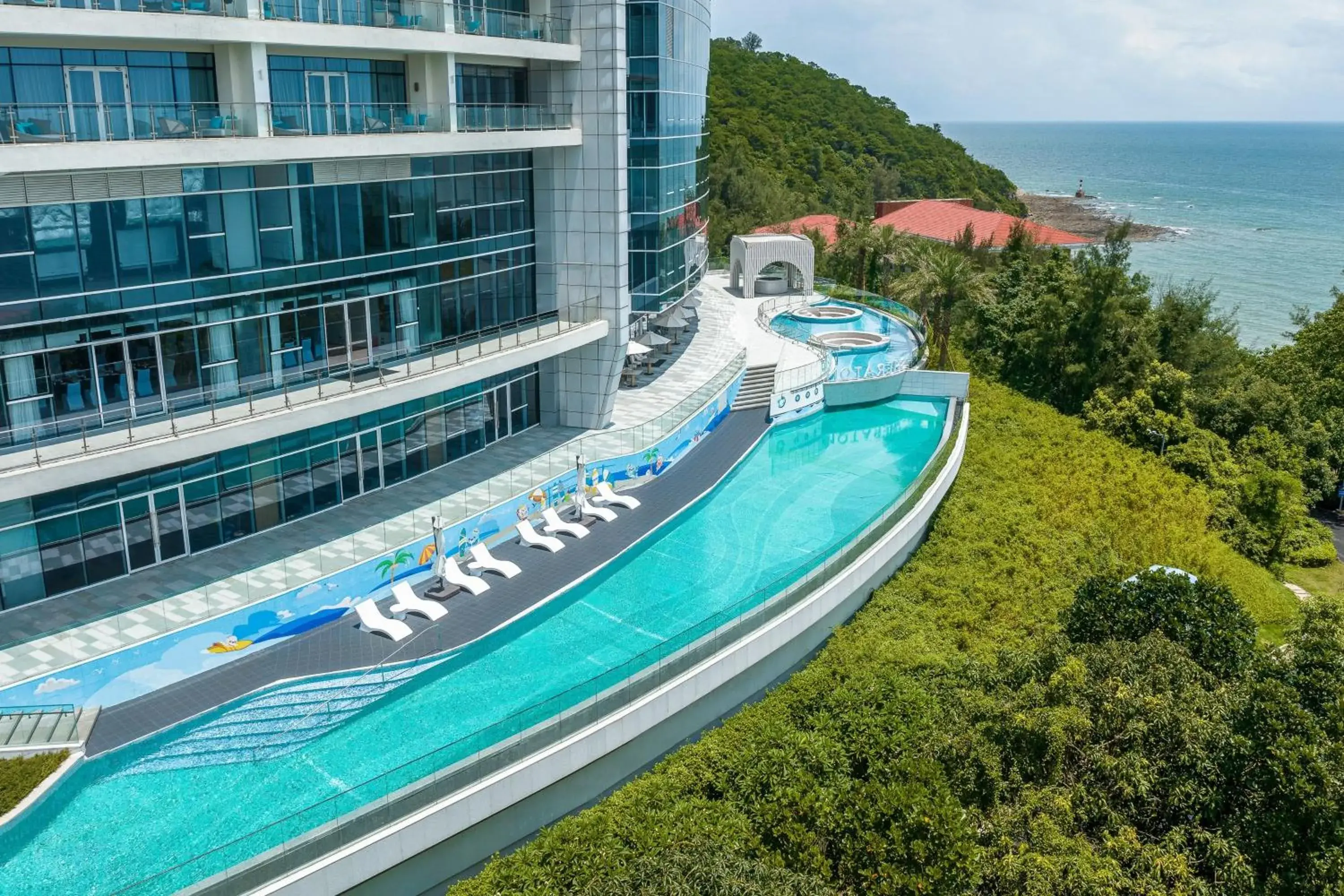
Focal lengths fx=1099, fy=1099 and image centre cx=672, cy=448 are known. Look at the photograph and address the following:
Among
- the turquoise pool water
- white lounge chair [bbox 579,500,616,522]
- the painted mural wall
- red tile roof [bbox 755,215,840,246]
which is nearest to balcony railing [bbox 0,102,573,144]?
the painted mural wall

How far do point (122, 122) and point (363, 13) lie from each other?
5884mm

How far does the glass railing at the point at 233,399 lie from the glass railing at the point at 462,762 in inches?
311

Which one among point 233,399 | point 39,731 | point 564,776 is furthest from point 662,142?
point 39,731

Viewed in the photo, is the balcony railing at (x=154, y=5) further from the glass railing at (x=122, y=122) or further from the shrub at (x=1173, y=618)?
the shrub at (x=1173, y=618)

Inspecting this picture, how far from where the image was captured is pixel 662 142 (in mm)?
31984

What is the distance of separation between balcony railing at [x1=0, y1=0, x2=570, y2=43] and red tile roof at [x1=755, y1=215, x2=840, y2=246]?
90.5ft

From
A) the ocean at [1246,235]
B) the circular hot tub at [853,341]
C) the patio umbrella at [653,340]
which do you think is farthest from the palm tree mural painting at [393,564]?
the ocean at [1246,235]

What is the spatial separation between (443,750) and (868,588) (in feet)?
38.0

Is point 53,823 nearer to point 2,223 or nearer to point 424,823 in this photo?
point 424,823

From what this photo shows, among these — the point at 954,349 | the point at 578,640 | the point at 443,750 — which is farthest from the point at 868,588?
the point at 954,349

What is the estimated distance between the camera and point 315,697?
17156 mm

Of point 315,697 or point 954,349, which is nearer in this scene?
point 315,697

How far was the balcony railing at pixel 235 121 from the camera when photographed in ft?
58.1

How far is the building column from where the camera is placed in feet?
89.5
